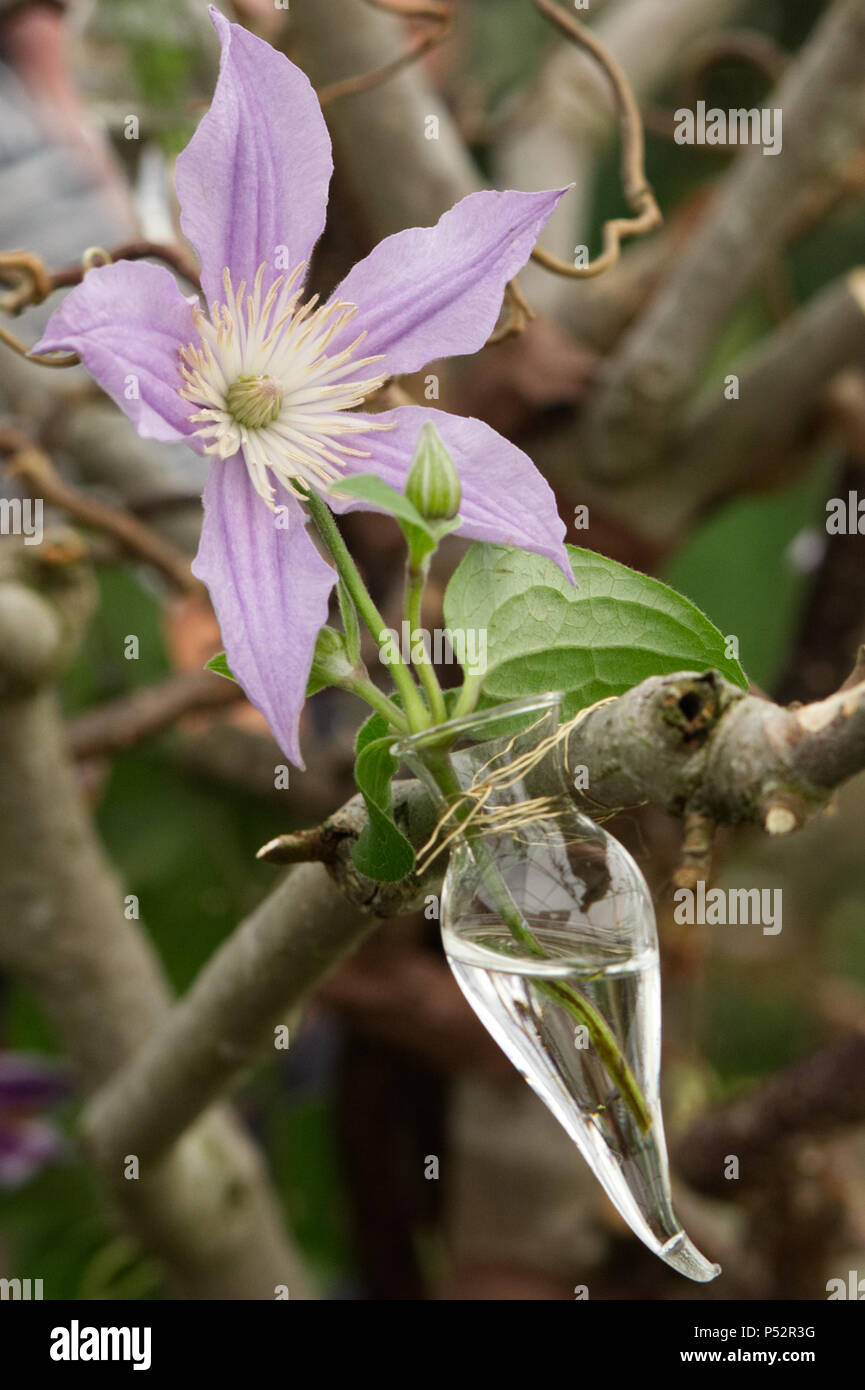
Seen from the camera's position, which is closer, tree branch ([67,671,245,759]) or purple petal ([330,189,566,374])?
purple petal ([330,189,566,374])

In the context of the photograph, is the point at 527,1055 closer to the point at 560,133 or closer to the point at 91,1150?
the point at 91,1150

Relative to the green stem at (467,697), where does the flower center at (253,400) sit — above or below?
above

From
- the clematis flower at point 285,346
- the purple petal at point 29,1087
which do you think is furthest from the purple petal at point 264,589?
the purple petal at point 29,1087

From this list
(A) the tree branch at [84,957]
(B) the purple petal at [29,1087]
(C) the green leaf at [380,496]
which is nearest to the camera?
(C) the green leaf at [380,496]

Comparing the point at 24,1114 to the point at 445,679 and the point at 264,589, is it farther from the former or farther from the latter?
the point at 264,589

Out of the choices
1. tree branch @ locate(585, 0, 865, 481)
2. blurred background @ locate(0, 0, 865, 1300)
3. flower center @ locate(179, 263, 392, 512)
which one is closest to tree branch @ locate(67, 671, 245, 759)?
blurred background @ locate(0, 0, 865, 1300)

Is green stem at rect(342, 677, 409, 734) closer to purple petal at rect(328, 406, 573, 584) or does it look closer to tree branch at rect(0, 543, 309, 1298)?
purple petal at rect(328, 406, 573, 584)

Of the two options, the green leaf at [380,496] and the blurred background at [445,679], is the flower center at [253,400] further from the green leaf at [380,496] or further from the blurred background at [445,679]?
the blurred background at [445,679]
